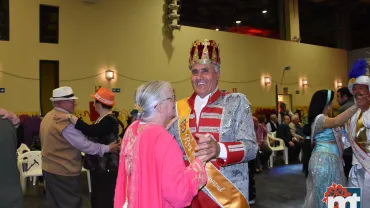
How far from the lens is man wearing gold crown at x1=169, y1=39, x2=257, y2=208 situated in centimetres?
157

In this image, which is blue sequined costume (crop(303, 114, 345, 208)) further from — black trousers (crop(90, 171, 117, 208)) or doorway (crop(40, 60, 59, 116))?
doorway (crop(40, 60, 59, 116))

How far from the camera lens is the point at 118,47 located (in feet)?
28.8

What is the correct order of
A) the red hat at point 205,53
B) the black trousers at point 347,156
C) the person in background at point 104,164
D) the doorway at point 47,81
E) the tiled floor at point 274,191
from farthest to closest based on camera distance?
the doorway at point 47,81
the tiled floor at point 274,191
the black trousers at point 347,156
the person in background at point 104,164
the red hat at point 205,53

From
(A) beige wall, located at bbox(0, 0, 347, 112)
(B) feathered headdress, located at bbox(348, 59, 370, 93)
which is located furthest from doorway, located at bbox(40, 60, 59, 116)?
(B) feathered headdress, located at bbox(348, 59, 370, 93)

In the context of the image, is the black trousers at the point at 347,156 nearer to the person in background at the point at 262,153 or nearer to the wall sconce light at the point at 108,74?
the person in background at the point at 262,153

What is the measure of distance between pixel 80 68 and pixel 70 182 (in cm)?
566

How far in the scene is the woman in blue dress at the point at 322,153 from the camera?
3.05m

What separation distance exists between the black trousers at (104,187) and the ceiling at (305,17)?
7.85 meters

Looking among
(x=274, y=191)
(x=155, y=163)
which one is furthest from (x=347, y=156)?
(x=155, y=163)

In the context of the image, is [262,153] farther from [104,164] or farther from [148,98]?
[148,98]

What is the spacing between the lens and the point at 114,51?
343 inches

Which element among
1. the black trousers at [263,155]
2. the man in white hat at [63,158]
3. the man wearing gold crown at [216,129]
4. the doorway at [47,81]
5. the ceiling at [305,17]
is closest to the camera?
the man wearing gold crown at [216,129]

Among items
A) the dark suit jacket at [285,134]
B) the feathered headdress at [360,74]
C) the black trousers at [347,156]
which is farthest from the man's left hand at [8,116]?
the dark suit jacket at [285,134]

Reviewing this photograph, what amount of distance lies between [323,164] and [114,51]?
6.72 m
